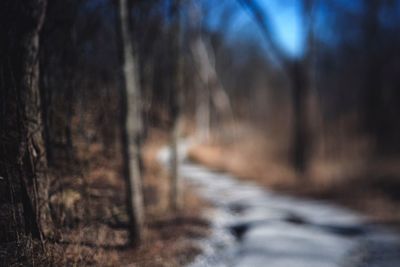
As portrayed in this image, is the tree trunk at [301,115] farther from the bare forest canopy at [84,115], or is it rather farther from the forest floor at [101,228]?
the forest floor at [101,228]

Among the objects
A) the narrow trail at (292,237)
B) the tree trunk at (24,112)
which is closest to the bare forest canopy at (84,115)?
the tree trunk at (24,112)

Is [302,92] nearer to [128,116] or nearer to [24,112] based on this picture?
[128,116]

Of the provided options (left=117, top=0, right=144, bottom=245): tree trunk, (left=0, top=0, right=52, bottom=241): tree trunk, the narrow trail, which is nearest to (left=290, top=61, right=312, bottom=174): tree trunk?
the narrow trail

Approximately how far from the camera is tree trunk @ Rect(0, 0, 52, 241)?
287cm

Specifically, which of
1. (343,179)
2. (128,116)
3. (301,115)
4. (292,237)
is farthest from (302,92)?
(128,116)

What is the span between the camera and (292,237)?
5137 mm

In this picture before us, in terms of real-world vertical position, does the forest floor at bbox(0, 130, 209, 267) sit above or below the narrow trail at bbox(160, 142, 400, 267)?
above

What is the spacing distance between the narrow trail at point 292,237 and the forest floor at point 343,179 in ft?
1.90

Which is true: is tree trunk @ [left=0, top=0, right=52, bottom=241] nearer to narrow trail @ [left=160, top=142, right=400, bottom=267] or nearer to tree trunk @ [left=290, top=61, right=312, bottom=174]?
narrow trail @ [left=160, top=142, right=400, bottom=267]

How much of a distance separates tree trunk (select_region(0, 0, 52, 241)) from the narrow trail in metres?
2.26

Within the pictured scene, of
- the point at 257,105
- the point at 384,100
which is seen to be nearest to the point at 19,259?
the point at 384,100

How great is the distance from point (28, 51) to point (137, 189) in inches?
90.6

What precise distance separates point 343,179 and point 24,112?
9.15 m

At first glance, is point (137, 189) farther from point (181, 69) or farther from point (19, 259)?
point (181, 69)
